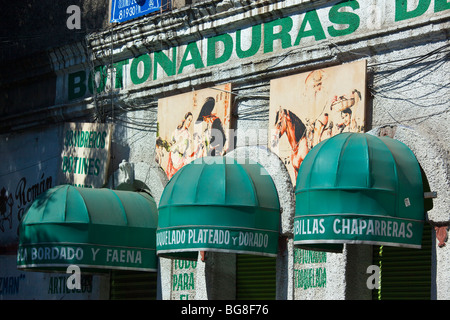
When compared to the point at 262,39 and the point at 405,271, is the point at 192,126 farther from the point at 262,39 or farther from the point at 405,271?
the point at 405,271

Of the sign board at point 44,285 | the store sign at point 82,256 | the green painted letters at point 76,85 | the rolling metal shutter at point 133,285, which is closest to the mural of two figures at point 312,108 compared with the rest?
the store sign at point 82,256

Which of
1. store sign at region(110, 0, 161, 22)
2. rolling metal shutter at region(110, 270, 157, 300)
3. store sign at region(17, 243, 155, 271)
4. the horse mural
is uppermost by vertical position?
store sign at region(110, 0, 161, 22)

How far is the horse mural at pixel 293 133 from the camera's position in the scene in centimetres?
1394

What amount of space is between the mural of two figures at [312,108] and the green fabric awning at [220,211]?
2.08ft

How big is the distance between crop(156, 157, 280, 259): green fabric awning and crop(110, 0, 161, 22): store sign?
372 cm

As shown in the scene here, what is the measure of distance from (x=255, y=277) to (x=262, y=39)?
3566 millimetres

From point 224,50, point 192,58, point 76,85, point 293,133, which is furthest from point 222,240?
point 76,85

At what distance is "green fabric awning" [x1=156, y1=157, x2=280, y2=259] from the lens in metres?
13.4

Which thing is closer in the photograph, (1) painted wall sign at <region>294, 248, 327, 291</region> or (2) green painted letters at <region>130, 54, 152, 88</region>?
(1) painted wall sign at <region>294, 248, 327, 291</region>

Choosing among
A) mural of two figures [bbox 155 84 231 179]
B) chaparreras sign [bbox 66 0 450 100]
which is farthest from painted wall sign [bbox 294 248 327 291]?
chaparreras sign [bbox 66 0 450 100]

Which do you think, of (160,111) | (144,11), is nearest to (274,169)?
(160,111)

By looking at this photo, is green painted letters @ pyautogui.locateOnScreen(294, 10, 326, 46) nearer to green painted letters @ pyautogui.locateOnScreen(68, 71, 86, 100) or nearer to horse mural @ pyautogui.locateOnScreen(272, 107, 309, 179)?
horse mural @ pyautogui.locateOnScreen(272, 107, 309, 179)
